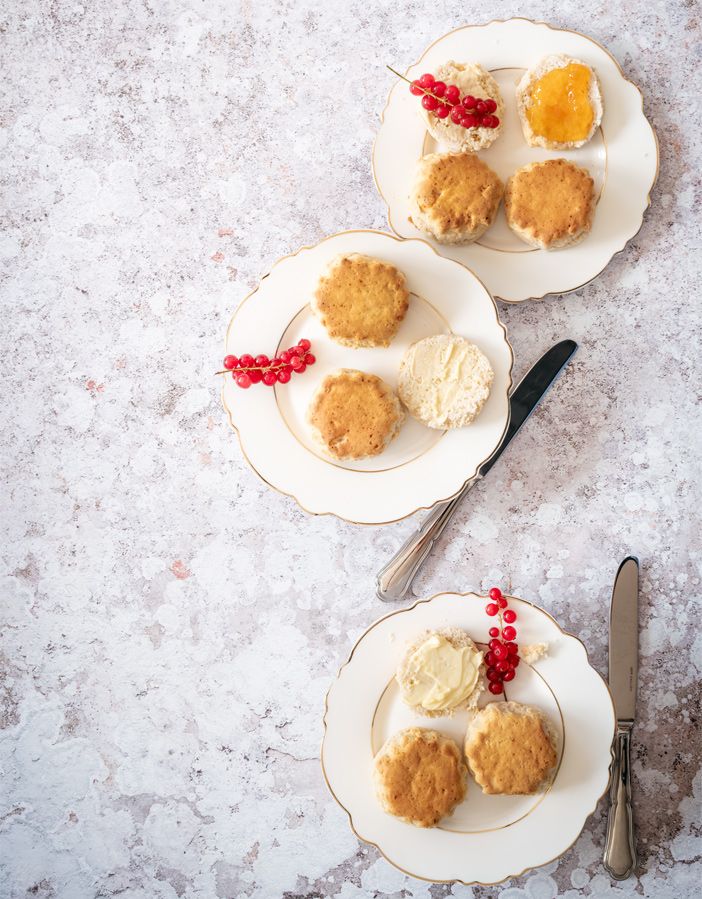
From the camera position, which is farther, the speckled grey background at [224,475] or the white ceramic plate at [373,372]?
the speckled grey background at [224,475]

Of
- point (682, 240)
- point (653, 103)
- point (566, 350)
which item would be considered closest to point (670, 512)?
point (566, 350)

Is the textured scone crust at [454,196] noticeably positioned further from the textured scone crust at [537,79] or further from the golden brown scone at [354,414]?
the golden brown scone at [354,414]

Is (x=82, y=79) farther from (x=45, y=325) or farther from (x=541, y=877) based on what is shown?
(x=541, y=877)

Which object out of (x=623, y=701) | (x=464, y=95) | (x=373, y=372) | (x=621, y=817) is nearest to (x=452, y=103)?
(x=464, y=95)

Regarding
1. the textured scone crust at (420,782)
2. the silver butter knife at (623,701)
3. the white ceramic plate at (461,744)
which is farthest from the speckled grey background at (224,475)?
the textured scone crust at (420,782)

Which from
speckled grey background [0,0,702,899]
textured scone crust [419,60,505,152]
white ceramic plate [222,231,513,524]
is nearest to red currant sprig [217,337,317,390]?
white ceramic plate [222,231,513,524]

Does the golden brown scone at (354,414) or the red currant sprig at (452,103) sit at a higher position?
the red currant sprig at (452,103)
